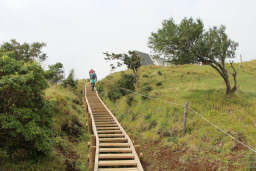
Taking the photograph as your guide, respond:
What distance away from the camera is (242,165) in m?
5.91

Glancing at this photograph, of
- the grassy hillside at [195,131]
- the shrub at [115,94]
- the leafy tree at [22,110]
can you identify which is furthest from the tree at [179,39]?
the leafy tree at [22,110]

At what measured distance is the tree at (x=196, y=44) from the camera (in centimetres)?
1305

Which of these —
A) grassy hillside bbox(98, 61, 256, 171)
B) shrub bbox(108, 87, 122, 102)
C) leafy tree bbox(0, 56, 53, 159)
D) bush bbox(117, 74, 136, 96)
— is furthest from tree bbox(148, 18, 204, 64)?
leafy tree bbox(0, 56, 53, 159)

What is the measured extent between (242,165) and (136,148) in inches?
140

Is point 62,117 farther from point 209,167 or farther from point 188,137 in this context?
point 209,167

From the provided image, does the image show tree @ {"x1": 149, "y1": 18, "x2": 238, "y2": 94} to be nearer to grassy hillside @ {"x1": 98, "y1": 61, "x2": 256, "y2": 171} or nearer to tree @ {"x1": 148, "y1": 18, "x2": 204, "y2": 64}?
tree @ {"x1": 148, "y1": 18, "x2": 204, "y2": 64}

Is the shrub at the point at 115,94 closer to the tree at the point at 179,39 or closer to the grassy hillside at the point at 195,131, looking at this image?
the grassy hillside at the point at 195,131

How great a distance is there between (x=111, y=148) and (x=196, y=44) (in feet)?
32.1

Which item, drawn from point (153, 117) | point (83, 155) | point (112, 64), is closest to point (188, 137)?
point (153, 117)

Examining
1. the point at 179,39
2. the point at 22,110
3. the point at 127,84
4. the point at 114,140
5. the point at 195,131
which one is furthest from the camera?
the point at 127,84

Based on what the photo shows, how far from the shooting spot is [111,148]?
26.6 feet

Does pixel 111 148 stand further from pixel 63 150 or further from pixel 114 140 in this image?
pixel 63 150

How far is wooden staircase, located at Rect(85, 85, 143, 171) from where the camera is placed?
659 cm

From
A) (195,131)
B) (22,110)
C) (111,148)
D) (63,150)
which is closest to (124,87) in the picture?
(195,131)
